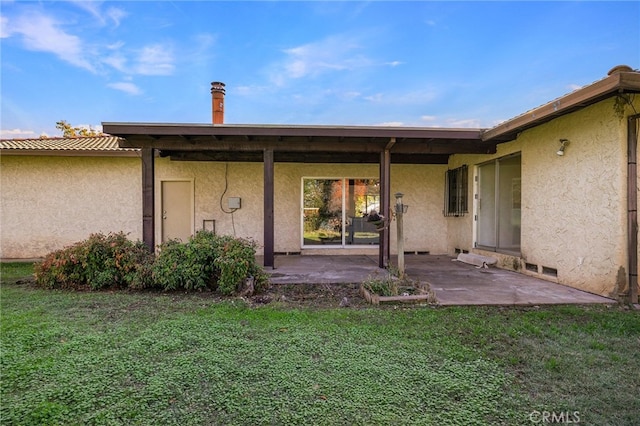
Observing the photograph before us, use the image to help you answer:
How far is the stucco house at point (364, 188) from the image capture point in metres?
5.21

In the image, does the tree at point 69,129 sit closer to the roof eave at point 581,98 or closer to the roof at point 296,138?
the roof at point 296,138

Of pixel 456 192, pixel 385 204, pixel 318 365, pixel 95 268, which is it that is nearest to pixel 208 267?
pixel 95 268

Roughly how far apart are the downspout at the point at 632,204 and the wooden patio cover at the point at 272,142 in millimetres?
2612

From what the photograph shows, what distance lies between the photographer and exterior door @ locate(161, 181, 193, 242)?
9922mm

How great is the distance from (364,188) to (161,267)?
614 centimetres

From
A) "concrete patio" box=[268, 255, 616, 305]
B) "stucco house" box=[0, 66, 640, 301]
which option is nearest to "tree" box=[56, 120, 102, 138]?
"stucco house" box=[0, 66, 640, 301]

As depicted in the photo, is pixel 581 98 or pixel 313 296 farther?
pixel 313 296

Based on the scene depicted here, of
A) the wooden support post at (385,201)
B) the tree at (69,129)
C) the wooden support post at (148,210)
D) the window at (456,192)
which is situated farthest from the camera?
the tree at (69,129)

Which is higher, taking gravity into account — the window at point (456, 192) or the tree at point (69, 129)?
the tree at point (69, 129)

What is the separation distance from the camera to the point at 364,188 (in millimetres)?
10023

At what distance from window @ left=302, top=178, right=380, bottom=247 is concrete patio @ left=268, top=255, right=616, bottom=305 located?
2.64 feet

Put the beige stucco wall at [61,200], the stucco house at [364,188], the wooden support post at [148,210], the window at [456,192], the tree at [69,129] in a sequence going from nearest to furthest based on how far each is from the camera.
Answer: the stucco house at [364,188], the wooden support post at [148,210], the beige stucco wall at [61,200], the window at [456,192], the tree at [69,129]

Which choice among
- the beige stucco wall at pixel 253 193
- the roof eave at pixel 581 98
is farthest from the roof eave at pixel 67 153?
the roof eave at pixel 581 98

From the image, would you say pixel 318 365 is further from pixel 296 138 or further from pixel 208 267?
pixel 296 138
